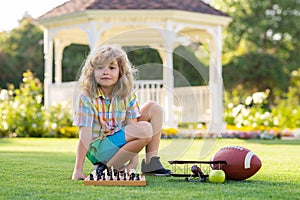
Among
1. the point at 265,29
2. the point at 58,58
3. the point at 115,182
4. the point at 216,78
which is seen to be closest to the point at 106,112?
the point at 115,182

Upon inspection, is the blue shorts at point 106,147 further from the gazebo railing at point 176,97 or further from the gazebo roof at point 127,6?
the gazebo roof at point 127,6

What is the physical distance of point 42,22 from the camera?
44.3ft

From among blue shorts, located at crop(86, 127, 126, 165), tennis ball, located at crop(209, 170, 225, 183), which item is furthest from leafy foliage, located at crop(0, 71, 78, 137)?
tennis ball, located at crop(209, 170, 225, 183)

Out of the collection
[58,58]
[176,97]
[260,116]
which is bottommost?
[260,116]

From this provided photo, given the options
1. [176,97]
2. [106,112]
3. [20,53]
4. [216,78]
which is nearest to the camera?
[106,112]

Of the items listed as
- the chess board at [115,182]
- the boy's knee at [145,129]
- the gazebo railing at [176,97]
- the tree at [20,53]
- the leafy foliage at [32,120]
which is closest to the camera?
the chess board at [115,182]

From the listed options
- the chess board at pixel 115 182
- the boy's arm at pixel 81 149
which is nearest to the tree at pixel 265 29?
the boy's arm at pixel 81 149

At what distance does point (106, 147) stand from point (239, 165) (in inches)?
38.9

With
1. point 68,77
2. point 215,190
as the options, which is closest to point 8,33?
point 68,77

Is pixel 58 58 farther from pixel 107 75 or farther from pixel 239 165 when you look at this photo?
pixel 239 165

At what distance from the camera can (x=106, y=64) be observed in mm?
4543

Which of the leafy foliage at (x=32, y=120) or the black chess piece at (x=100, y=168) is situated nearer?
the black chess piece at (x=100, y=168)

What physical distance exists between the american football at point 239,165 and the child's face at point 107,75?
996mm

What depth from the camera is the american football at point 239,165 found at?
4.30 m
